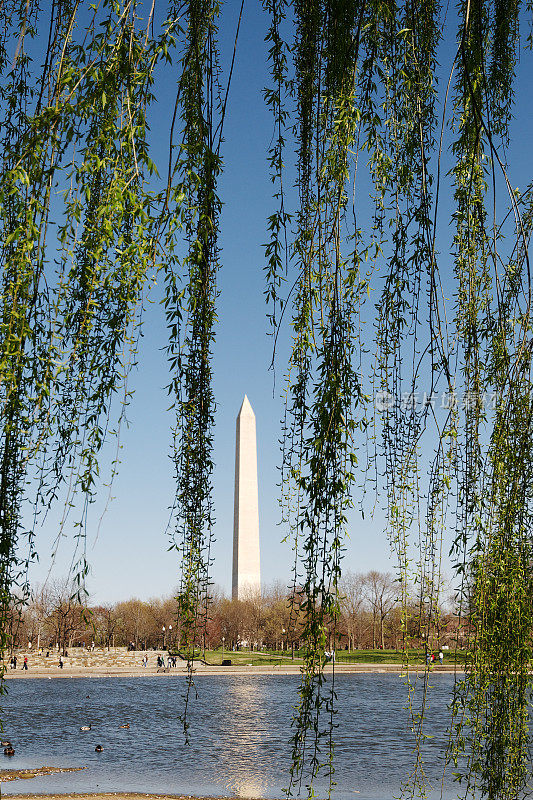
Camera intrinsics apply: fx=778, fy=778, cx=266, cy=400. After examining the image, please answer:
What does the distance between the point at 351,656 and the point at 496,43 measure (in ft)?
152

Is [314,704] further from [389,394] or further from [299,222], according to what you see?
[299,222]

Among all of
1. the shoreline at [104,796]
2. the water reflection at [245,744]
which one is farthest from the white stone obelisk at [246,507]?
the shoreline at [104,796]

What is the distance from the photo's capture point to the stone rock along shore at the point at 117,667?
107 ft

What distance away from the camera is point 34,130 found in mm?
1401

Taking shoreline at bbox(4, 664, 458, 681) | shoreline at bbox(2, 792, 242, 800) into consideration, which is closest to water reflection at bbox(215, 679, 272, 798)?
shoreline at bbox(2, 792, 242, 800)

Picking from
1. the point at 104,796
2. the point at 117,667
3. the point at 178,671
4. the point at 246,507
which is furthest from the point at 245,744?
the point at 117,667

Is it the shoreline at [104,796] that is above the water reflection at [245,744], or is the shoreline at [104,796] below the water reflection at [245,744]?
above

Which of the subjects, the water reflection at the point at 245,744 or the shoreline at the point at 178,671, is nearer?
the water reflection at the point at 245,744

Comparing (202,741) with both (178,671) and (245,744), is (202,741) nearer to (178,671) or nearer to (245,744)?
(245,744)

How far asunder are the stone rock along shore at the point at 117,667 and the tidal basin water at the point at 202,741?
241 inches

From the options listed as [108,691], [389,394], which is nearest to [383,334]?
[389,394]

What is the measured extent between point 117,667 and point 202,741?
2151cm

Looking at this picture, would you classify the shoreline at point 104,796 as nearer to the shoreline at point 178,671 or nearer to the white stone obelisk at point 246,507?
the shoreline at point 178,671

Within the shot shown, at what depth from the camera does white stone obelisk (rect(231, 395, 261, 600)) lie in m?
32.6
